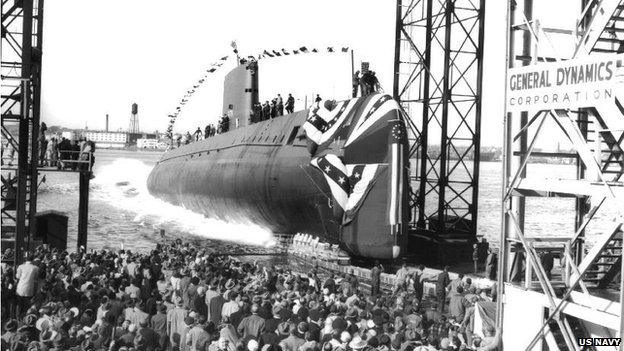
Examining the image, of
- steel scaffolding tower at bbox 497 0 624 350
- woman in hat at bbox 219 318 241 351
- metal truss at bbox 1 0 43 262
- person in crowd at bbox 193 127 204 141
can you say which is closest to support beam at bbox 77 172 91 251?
metal truss at bbox 1 0 43 262

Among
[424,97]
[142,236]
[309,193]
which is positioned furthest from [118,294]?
[142,236]

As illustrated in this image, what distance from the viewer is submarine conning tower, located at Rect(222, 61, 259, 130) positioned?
4034cm

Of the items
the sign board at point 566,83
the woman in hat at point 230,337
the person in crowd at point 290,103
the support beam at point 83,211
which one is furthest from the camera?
the person in crowd at point 290,103

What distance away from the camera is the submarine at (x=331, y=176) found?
23.1 metres

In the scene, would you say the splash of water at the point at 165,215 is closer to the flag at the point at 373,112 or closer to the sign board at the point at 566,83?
the flag at the point at 373,112

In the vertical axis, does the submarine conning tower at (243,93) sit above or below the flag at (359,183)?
above

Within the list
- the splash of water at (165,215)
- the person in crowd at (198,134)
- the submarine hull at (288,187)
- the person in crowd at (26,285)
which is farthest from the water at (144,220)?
the person in crowd at (26,285)

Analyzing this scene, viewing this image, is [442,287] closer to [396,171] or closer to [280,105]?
[396,171]

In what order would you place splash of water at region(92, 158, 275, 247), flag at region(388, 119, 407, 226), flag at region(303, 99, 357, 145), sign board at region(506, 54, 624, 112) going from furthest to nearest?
splash of water at region(92, 158, 275, 247), flag at region(303, 99, 357, 145), flag at region(388, 119, 407, 226), sign board at region(506, 54, 624, 112)

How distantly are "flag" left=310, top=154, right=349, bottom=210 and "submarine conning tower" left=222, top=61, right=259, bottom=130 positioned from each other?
15.6 metres

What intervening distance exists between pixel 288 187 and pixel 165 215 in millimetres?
24787

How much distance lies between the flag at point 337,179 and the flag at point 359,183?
182 millimetres

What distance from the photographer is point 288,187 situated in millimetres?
27734

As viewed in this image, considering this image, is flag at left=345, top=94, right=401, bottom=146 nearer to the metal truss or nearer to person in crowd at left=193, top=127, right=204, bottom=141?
the metal truss
